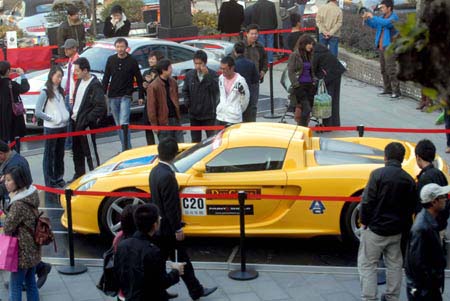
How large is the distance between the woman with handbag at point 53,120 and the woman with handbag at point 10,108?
46 cm

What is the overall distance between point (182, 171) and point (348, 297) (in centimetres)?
227

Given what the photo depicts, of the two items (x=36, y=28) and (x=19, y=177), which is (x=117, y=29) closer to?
(x=36, y=28)

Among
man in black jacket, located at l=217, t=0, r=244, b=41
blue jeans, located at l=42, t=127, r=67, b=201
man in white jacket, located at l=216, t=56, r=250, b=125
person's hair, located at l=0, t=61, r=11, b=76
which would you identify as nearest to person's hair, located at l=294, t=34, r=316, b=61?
man in white jacket, located at l=216, t=56, r=250, b=125

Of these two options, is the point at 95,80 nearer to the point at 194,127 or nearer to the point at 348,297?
the point at 194,127

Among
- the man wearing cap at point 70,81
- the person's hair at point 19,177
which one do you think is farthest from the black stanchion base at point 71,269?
the man wearing cap at point 70,81

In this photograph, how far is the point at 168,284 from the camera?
629 cm

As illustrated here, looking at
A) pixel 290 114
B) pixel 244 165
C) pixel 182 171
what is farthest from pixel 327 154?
pixel 290 114

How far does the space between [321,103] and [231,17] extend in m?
6.54

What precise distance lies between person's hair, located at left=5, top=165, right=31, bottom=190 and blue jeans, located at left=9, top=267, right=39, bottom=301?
2.47 ft

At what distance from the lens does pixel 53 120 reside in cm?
1158

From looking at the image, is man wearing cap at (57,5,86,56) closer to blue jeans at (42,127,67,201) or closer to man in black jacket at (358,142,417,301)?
blue jeans at (42,127,67,201)

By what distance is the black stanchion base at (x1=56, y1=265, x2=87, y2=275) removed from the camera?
890 centimetres

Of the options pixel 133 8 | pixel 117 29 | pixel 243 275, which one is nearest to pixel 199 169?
pixel 243 275

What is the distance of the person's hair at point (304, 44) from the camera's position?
1337 cm
